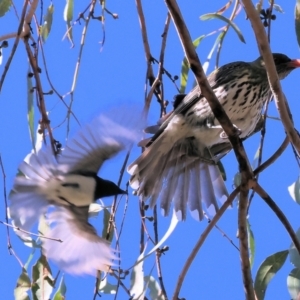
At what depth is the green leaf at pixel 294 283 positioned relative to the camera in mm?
2035

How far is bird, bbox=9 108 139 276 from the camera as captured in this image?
1849 mm

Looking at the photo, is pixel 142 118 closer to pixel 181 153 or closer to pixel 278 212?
pixel 278 212

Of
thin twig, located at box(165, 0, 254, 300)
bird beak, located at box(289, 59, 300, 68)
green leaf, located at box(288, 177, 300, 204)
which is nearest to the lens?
thin twig, located at box(165, 0, 254, 300)

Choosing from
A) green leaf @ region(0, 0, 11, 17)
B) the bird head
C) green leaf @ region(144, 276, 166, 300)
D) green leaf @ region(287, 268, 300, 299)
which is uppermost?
green leaf @ region(0, 0, 11, 17)

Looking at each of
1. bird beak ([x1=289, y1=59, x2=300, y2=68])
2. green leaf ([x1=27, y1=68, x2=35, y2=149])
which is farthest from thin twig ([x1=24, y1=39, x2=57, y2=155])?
bird beak ([x1=289, y1=59, x2=300, y2=68])

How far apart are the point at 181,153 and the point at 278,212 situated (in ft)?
3.10

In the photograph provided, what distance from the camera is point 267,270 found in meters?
2.19

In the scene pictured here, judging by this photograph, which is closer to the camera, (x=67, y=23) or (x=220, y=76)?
(x=67, y=23)

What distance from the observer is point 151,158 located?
105 inches

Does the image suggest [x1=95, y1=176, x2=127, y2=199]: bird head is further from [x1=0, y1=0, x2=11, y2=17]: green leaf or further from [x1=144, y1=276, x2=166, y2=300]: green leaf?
[x1=0, y1=0, x2=11, y2=17]: green leaf

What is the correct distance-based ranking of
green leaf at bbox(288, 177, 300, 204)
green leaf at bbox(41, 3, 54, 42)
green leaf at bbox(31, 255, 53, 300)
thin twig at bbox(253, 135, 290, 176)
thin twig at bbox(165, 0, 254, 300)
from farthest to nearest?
green leaf at bbox(41, 3, 54, 42)
green leaf at bbox(288, 177, 300, 204)
green leaf at bbox(31, 255, 53, 300)
thin twig at bbox(253, 135, 290, 176)
thin twig at bbox(165, 0, 254, 300)

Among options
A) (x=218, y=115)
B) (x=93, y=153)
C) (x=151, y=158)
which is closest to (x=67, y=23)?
(x=151, y=158)

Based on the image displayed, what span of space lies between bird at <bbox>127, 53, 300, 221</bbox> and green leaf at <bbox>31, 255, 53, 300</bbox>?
506mm

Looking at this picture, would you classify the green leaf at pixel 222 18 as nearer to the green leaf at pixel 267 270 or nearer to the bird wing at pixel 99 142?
the bird wing at pixel 99 142
